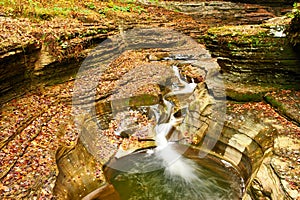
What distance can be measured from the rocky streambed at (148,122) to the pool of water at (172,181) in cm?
Answer: 45

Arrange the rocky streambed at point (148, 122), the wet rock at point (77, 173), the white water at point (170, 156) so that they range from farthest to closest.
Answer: the white water at point (170, 156) → the wet rock at point (77, 173) → the rocky streambed at point (148, 122)

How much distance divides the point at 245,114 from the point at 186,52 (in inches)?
405

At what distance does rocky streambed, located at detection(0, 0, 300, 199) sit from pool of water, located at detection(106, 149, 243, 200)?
45 centimetres

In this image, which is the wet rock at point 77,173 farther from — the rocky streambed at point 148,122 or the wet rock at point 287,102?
the wet rock at point 287,102

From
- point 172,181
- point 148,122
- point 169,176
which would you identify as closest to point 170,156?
point 169,176

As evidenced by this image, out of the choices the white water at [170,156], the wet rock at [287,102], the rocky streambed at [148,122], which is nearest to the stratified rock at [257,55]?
the rocky streambed at [148,122]

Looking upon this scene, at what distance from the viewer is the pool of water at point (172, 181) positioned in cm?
785

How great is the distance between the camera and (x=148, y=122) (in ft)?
35.2

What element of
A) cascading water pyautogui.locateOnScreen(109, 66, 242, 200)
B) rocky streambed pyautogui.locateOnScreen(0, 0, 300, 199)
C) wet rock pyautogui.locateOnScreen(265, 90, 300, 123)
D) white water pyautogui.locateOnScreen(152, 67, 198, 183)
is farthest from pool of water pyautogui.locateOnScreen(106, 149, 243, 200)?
wet rock pyautogui.locateOnScreen(265, 90, 300, 123)

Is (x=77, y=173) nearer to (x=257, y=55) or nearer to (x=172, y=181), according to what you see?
(x=172, y=181)

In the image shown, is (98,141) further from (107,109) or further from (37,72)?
(37,72)

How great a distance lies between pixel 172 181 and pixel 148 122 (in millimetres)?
3148

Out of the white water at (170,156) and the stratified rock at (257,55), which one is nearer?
the white water at (170,156)

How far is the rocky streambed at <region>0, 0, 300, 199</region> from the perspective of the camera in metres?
6.46
